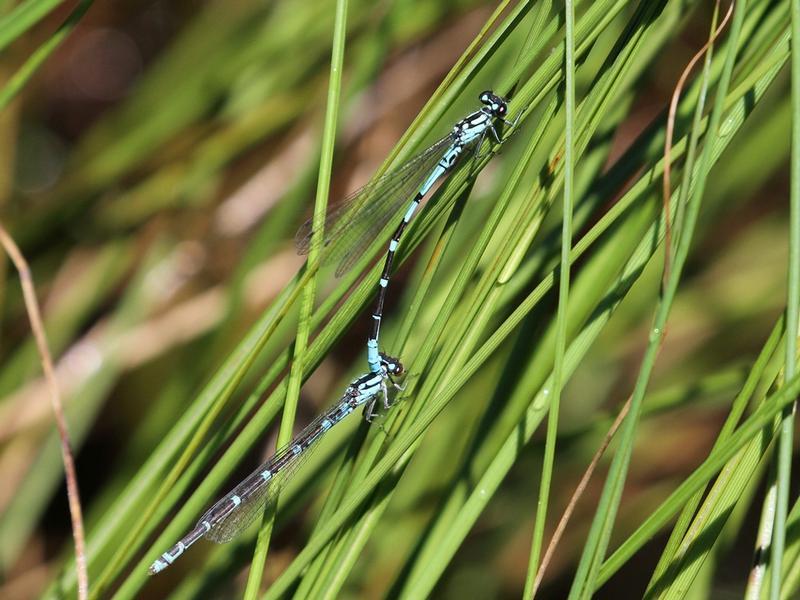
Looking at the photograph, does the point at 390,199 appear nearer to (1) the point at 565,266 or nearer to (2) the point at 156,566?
(1) the point at 565,266

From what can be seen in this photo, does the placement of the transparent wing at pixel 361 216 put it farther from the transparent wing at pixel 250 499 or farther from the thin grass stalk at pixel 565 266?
the thin grass stalk at pixel 565 266

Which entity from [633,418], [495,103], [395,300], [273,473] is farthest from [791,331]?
[395,300]

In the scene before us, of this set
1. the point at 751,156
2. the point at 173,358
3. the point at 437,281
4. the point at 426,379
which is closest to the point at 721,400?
the point at 751,156

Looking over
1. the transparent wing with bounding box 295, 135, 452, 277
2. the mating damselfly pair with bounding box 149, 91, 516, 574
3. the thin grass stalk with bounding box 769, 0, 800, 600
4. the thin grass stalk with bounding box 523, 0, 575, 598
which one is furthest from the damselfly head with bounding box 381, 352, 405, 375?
the thin grass stalk with bounding box 769, 0, 800, 600

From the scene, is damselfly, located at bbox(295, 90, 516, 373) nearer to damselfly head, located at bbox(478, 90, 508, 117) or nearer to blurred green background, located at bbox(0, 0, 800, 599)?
damselfly head, located at bbox(478, 90, 508, 117)

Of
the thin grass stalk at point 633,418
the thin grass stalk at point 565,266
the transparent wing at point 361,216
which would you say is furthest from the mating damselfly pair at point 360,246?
the thin grass stalk at point 633,418

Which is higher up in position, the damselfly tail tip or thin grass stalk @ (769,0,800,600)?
the damselfly tail tip

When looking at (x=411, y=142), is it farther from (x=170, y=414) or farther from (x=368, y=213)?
(x=170, y=414)

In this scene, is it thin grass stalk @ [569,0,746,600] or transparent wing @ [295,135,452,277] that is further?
transparent wing @ [295,135,452,277]
